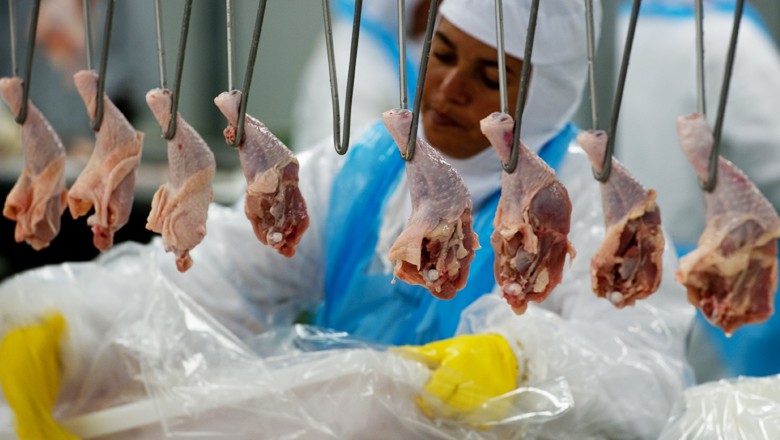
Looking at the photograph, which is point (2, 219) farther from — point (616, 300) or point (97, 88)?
point (616, 300)

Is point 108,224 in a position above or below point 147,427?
above

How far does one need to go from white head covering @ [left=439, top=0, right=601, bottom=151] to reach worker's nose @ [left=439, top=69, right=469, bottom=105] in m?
0.08

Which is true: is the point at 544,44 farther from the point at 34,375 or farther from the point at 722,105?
the point at 34,375

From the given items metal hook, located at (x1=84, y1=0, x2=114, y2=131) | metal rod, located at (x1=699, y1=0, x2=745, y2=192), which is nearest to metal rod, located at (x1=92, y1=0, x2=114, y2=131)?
metal hook, located at (x1=84, y1=0, x2=114, y2=131)

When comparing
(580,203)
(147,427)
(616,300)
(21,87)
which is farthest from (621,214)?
(21,87)

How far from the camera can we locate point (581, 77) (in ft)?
6.43

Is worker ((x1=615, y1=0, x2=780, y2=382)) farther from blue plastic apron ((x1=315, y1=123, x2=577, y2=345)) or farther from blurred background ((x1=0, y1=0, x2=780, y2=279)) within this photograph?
blurred background ((x1=0, y1=0, x2=780, y2=279))

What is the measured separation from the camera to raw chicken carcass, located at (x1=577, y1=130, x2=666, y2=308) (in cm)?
127

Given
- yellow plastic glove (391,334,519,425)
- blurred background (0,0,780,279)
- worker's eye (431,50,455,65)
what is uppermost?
worker's eye (431,50,455,65)

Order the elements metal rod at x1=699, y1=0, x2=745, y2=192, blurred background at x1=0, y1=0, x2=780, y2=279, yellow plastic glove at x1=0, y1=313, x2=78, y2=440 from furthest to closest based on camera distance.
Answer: blurred background at x1=0, y1=0, x2=780, y2=279 < yellow plastic glove at x1=0, y1=313, x2=78, y2=440 < metal rod at x1=699, y1=0, x2=745, y2=192

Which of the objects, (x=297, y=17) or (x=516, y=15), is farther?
(x=297, y=17)

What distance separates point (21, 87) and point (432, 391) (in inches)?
29.3

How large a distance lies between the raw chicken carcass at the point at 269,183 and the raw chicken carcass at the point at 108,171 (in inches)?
6.7

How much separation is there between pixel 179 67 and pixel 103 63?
0.13m
